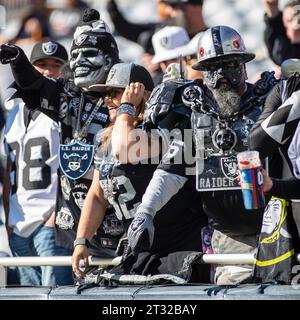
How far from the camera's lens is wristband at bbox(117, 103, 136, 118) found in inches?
239

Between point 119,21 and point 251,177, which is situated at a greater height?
point 119,21

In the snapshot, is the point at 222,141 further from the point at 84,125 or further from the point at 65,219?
the point at 65,219

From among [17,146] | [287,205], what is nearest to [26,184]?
[17,146]

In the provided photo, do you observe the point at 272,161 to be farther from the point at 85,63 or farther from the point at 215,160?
the point at 85,63

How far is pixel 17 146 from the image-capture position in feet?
25.5

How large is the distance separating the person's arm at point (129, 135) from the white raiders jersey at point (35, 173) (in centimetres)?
151

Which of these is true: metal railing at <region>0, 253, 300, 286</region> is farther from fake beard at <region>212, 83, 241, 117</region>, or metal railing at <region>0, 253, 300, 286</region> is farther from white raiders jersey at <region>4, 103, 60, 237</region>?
white raiders jersey at <region>4, 103, 60, 237</region>

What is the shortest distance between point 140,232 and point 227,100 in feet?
2.76

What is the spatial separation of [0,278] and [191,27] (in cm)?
318

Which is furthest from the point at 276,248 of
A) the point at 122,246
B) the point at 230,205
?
the point at 122,246

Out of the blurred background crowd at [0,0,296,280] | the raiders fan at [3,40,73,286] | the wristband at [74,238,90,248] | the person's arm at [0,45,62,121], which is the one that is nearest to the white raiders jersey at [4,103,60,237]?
the raiders fan at [3,40,73,286]

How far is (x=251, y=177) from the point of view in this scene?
16.3 ft
